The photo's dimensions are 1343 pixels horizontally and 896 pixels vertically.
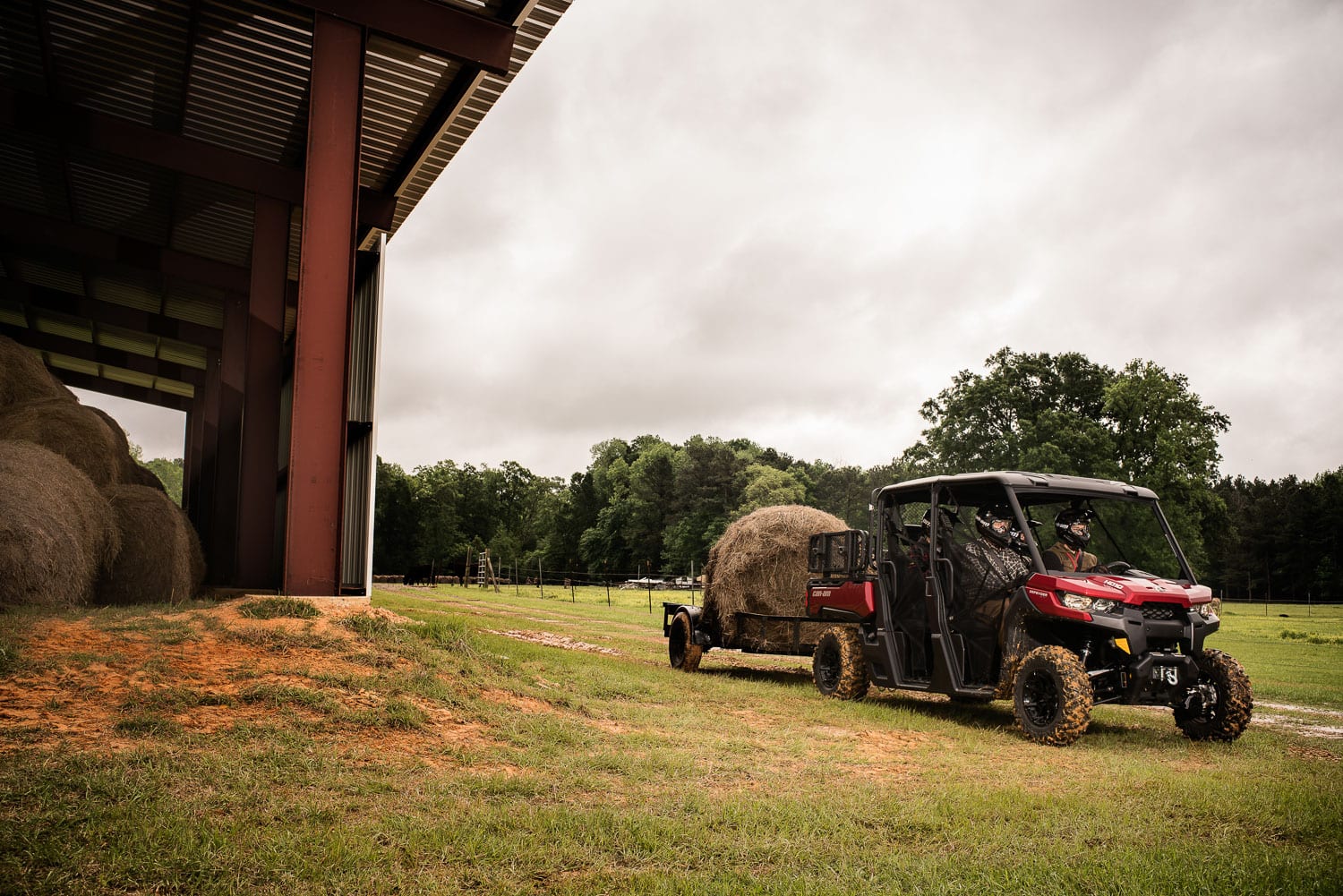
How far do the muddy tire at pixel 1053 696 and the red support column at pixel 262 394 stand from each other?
12191mm

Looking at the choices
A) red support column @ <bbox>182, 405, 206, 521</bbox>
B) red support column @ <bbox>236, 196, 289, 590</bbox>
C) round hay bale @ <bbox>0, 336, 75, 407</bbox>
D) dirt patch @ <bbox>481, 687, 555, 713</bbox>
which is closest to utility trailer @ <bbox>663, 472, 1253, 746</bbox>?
dirt patch @ <bbox>481, 687, 555, 713</bbox>

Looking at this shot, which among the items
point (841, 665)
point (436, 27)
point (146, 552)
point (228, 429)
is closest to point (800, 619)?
point (841, 665)

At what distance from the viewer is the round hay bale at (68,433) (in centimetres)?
1277

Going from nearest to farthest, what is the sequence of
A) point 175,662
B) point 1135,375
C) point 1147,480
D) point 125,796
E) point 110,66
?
point 125,796, point 175,662, point 110,66, point 1147,480, point 1135,375

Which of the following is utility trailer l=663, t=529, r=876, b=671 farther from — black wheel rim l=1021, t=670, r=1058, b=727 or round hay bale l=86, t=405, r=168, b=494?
round hay bale l=86, t=405, r=168, b=494

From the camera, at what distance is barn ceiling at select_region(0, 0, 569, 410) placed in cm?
1236

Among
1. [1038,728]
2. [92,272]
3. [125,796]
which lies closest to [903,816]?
[1038,728]

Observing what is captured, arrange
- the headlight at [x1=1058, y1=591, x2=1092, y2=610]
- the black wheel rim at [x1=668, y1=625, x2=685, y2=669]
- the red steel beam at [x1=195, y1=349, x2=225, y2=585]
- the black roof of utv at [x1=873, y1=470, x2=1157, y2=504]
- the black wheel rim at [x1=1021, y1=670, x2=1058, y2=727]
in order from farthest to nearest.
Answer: the red steel beam at [x1=195, y1=349, x2=225, y2=585]
the black wheel rim at [x1=668, y1=625, x2=685, y2=669]
the black roof of utv at [x1=873, y1=470, x2=1157, y2=504]
the black wheel rim at [x1=1021, y1=670, x2=1058, y2=727]
the headlight at [x1=1058, y1=591, x2=1092, y2=610]

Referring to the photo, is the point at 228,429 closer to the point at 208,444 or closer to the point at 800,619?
the point at 208,444

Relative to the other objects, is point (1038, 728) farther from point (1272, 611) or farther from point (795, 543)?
point (1272, 611)

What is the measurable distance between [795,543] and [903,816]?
328 inches

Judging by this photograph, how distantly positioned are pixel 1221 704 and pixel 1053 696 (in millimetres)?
1560

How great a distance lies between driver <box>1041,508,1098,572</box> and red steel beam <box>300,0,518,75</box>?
8.73 meters

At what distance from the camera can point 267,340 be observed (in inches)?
626
